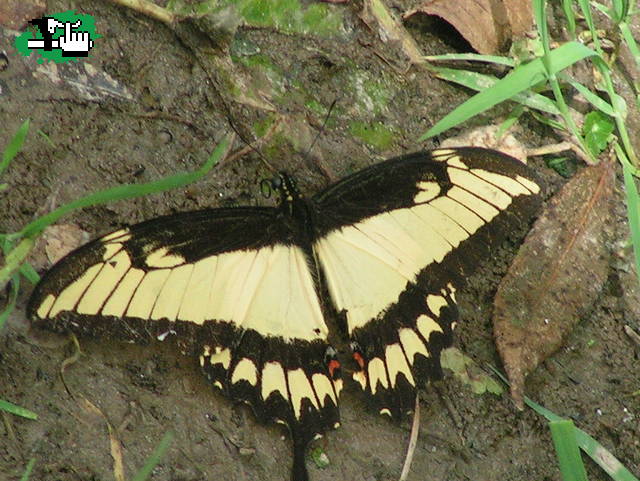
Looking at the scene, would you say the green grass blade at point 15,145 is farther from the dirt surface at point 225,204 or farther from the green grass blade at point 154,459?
the green grass blade at point 154,459

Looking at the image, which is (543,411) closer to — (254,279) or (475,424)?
(475,424)

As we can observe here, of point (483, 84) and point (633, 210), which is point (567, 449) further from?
point (483, 84)

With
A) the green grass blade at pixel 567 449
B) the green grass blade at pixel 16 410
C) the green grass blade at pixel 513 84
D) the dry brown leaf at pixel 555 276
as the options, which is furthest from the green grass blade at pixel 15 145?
the green grass blade at pixel 567 449

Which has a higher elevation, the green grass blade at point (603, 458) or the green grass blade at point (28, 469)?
the green grass blade at point (603, 458)

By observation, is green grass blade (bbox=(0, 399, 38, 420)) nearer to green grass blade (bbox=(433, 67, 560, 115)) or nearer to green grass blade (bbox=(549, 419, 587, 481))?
green grass blade (bbox=(549, 419, 587, 481))

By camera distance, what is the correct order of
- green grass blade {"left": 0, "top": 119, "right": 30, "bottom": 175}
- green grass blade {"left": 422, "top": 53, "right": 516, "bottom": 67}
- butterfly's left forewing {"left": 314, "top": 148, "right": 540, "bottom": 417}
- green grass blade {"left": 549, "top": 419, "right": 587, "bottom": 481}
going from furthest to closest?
green grass blade {"left": 422, "top": 53, "right": 516, "bottom": 67} < butterfly's left forewing {"left": 314, "top": 148, "right": 540, "bottom": 417} < green grass blade {"left": 0, "top": 119, "right": 30, "bottom": 175} < green grass blade {"left": 549, "top": 419, "right": 587, "bottom": 481}

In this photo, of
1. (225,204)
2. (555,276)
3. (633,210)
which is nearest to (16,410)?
(225,204)

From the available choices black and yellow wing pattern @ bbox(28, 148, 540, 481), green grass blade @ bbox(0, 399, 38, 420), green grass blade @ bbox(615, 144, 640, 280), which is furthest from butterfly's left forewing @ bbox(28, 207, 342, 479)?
green grass blade @ bbox(615, 144, 640, 280)
